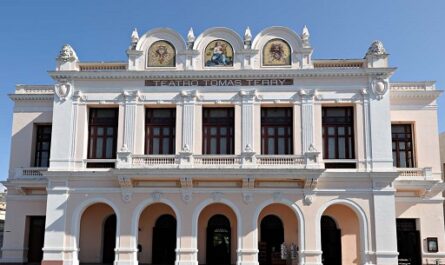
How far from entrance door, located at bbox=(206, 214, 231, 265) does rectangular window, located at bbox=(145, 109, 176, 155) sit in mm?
4555

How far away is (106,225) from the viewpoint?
26781 mm

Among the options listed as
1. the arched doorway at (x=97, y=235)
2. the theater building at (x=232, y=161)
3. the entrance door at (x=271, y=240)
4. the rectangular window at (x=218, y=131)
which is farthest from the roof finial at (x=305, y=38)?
the arched doorway at (x=97, y=235)

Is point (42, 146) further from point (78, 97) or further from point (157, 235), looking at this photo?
point (157, 235)

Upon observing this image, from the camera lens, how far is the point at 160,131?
26.2 meters

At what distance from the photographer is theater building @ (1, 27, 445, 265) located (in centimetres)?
2412

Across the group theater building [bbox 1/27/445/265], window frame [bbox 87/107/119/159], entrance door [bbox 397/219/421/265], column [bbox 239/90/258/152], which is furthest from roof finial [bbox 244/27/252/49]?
entrance door [bbox 397/219/421/265]

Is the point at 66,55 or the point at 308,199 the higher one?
the point at 66,55

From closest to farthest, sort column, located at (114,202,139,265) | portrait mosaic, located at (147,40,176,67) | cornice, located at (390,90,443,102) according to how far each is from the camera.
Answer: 1. column, located at (114,202,139,265)
2. portrait mosaic, located at (147,40,176,67)
3. cornice, located at (390,90,443,102)

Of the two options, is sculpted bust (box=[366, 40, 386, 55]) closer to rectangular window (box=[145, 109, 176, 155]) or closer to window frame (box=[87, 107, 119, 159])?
rectangular window (box=[145, 109, 176, 155])

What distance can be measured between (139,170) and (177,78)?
548cm

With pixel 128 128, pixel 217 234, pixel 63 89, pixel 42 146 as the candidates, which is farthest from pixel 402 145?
pixel 42 146

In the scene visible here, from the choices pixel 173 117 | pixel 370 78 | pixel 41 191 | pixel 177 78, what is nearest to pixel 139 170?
pixel 173 117

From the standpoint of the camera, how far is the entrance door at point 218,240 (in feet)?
85.3

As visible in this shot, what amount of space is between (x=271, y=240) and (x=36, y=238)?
529 inches
